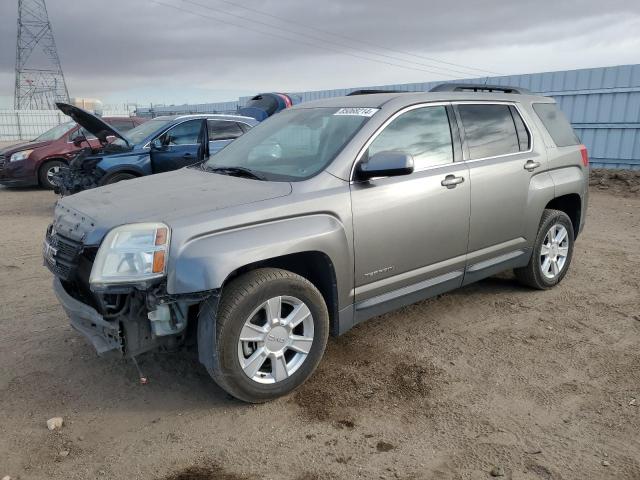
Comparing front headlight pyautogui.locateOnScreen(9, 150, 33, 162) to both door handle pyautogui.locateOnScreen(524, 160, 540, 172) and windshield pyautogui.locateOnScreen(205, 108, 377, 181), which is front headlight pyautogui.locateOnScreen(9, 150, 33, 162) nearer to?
windshield pyautogui.locateOnScreen(205, 108, 377, 181)

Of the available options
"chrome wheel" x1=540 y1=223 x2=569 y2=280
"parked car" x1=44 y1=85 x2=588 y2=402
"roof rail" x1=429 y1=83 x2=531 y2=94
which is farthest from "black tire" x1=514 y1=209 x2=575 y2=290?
"roof rail" x1=429 y1=83 x2=531 y2=94

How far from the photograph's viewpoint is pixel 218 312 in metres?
2.88

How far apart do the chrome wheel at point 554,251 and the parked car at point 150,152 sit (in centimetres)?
509

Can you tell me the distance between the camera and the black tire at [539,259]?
4.83 metres

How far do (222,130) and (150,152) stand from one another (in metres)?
1.35

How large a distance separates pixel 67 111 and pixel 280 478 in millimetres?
5980

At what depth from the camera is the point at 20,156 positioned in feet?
37.3

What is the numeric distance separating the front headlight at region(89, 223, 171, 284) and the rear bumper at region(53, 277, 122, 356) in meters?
0.32

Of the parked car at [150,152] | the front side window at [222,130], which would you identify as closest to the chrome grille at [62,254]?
the parked car at [150,152]

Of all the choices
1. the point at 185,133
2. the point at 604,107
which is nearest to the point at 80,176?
the point at 185,133

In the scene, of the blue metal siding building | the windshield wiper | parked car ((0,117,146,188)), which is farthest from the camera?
the blue metal siding building

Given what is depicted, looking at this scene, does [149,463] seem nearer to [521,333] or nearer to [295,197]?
[295,197]

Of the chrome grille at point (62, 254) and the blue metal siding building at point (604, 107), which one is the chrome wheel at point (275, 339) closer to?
the chrome grille at point (62, 254)

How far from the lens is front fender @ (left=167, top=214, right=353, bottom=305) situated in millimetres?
2732
